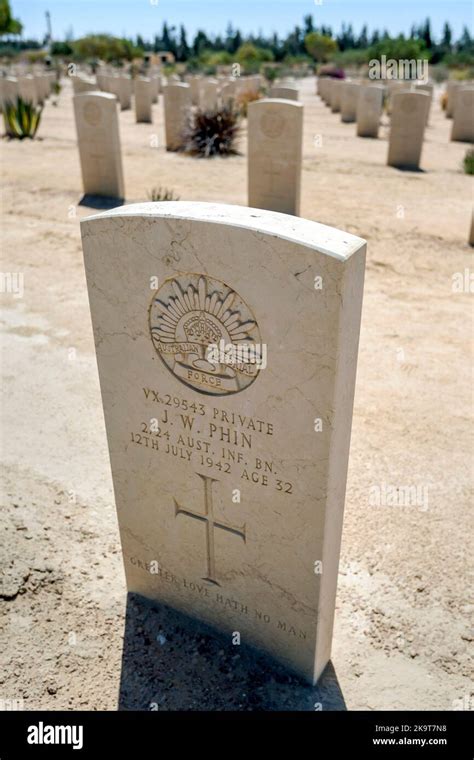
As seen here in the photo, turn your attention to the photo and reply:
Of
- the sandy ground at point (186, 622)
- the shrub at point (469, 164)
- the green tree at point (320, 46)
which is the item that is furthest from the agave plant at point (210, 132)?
the green tree at point (320, 46)

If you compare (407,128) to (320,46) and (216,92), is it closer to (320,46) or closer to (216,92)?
(216,92)

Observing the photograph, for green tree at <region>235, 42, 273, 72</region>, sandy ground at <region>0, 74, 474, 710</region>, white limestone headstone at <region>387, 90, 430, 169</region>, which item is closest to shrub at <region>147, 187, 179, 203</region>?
sandy ground at <region>0, 74, 474, 710</region>

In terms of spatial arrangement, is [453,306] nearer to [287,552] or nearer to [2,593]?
[287,552]

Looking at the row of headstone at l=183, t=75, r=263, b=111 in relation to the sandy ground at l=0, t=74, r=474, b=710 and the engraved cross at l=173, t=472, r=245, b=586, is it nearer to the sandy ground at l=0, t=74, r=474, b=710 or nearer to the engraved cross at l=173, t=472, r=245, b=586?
the sandy ground at l=0, t=74, r=474, b=710

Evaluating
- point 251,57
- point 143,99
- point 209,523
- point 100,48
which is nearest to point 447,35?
point 251,57

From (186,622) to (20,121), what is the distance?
46.6 ft

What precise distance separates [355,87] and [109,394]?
18.4 meters

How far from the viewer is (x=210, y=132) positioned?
13016 mm

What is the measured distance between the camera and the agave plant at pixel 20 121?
1423 cm

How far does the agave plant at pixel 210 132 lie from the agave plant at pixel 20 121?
4.07 meters

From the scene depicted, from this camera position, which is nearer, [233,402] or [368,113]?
[233,402]

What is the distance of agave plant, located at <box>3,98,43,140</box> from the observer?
46.7 feet

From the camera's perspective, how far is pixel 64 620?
9.45 ft

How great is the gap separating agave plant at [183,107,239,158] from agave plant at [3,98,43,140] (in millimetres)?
4071
